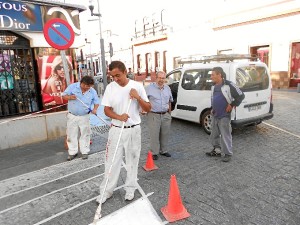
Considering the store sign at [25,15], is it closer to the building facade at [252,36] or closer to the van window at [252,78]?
the van window at [252,78]

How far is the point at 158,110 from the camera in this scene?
16.2 ft

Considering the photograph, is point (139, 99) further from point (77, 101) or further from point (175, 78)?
point (175, 78)

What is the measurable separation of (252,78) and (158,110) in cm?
278

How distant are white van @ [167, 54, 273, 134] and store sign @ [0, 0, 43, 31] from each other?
4.24 m

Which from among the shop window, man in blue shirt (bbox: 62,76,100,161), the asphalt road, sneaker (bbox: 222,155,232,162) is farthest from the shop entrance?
the shop window

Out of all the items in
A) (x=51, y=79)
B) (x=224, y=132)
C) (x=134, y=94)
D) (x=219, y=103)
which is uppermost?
(x=51, y=79)

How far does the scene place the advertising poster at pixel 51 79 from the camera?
6.80m

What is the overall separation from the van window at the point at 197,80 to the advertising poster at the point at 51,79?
350cm

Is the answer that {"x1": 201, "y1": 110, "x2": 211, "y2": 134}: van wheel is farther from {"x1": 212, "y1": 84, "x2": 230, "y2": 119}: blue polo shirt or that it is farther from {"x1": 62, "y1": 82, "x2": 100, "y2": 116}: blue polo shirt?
{"x1": 62, "y1": 82, "x2": 100, "y2": 116}: blue polo shirt

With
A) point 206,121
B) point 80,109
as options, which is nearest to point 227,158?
point 206,121

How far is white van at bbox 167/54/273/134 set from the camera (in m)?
5.95

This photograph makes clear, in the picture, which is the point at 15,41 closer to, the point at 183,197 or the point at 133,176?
the point at 133,176

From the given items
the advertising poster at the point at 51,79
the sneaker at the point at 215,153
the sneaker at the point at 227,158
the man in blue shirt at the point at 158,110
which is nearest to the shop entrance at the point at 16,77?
the advertising poster at the point at 51,79

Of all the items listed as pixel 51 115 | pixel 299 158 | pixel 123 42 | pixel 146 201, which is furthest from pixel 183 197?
pixel 123 42
